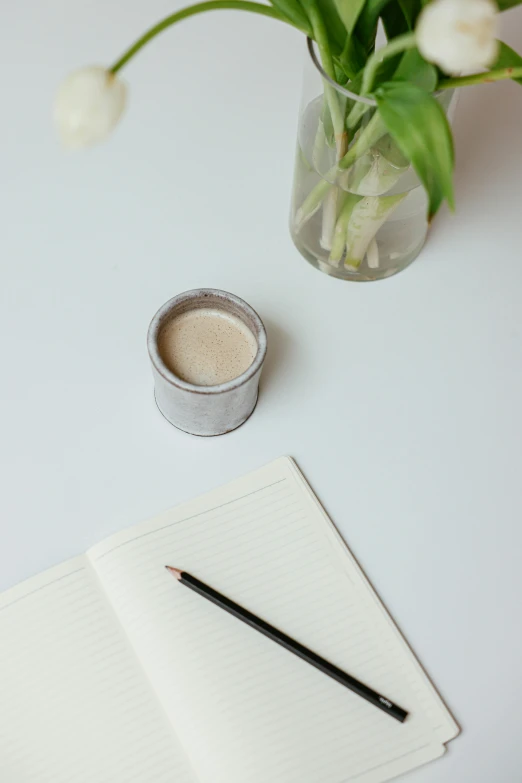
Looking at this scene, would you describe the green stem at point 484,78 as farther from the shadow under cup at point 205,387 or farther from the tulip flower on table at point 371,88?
the shadow under cup at point 205,387

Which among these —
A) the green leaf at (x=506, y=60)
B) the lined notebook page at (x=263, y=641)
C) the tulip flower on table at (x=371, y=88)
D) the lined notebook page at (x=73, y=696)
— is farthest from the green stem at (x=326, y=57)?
the lined notebook page at (x=73, y=696)

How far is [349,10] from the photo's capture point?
543 millimetres

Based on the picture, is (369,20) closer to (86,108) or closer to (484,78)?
(484,78)

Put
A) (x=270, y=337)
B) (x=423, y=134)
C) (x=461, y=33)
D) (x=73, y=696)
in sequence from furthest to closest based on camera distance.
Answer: (x=270, y=337) → (x=73, y=696) → (x=423, y=134) → (x=461, y=33)

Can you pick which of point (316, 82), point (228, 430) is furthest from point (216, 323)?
point (316, 82)

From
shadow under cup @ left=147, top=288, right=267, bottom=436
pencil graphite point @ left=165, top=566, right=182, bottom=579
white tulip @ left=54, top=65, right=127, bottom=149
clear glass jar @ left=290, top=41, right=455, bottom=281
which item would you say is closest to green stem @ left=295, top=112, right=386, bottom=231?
clear glass jar @ left=290, top=41, right=455, bottom=281

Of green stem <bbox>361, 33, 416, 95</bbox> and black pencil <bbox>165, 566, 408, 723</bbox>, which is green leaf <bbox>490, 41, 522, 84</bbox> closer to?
green stem <bbox>361, 33, 416, 95</bbox>

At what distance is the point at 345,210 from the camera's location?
0.68 metres

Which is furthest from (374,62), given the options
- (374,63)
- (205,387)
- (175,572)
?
(175,572)

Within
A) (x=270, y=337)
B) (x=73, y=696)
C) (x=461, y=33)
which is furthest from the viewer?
(x=270, y=337)

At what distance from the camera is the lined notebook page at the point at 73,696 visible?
0.59m

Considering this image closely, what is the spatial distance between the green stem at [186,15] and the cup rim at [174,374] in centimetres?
21

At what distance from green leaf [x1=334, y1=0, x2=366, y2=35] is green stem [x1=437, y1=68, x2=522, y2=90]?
0.23 ft

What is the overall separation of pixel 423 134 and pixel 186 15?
0.51 feet
